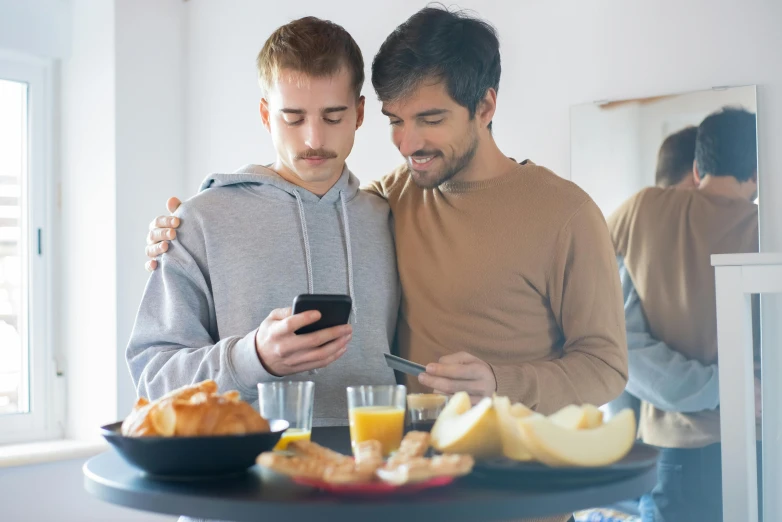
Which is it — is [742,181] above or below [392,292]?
above

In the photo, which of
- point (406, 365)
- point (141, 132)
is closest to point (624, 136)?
point (406, 365)

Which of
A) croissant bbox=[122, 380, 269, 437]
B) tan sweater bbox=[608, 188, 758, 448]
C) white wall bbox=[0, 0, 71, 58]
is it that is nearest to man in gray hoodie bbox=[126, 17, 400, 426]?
croissant bbox=[122, 380, 269, 437]

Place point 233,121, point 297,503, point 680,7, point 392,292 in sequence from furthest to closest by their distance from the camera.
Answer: point 233,121 → point 680,7 → point 392,292 → point 297,503

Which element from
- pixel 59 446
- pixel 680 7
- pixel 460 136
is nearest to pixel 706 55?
pixel 680 7

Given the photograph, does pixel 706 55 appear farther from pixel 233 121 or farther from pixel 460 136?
pixel 233 121

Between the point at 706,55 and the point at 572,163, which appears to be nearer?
the point at 706,55

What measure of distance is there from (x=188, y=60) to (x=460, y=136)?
2.76 meters

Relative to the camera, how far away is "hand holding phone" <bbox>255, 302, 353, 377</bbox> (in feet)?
4.05

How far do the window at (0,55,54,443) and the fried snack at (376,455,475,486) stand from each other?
3.34 metres

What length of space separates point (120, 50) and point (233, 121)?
1.94 ft

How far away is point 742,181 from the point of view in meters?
2.46

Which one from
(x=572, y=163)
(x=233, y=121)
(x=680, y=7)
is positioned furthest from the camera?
(x=233, y=121)

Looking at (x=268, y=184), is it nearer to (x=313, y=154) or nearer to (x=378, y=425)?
(x=313, y=154)

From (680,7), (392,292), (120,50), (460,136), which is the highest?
(120,50)
